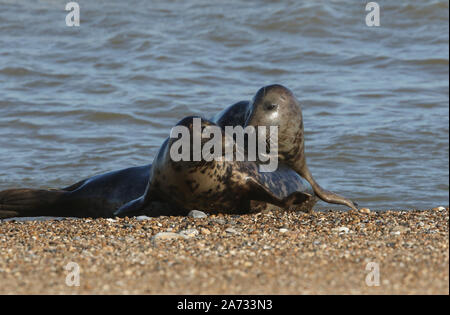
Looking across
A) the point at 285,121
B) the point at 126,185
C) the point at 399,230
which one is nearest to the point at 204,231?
the point at 399,230

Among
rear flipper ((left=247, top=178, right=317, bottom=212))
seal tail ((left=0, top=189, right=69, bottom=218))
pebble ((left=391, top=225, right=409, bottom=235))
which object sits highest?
rear flipper ((left=247, top=178, right=317, bottom=212))

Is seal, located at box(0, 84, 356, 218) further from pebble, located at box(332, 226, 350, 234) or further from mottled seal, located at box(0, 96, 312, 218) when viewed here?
pebble, located at box(332, 226, 350, 234)

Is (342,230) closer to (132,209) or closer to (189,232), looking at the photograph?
(189,232)

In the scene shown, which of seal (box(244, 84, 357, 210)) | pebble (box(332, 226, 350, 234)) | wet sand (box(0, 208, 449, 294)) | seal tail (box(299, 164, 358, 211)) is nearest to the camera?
wet sand (box(0, 208, 449, 294))

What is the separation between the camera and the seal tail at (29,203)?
717cm

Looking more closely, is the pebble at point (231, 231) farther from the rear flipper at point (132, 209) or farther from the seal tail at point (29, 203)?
the seal tail at point (29, 203)

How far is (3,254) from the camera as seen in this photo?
4.79 meters

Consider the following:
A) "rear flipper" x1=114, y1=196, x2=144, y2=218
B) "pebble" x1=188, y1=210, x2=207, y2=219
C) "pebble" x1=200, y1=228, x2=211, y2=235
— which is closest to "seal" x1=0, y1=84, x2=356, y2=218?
"rear flipper" x1=114, y1=196, x2=144, y2=218

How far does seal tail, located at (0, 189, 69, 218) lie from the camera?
282 inches

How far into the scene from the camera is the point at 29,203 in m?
7.18

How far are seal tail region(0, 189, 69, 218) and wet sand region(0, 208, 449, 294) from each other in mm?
1025

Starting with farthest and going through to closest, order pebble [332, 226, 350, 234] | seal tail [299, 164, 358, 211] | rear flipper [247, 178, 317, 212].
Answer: seal tail [299, 164, 358, 211] → rear flipper [247, 178, 317, 212] → pebble [332, 226, 350, 234]

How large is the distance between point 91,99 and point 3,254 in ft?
26.1

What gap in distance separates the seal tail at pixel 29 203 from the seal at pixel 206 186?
928 mm
